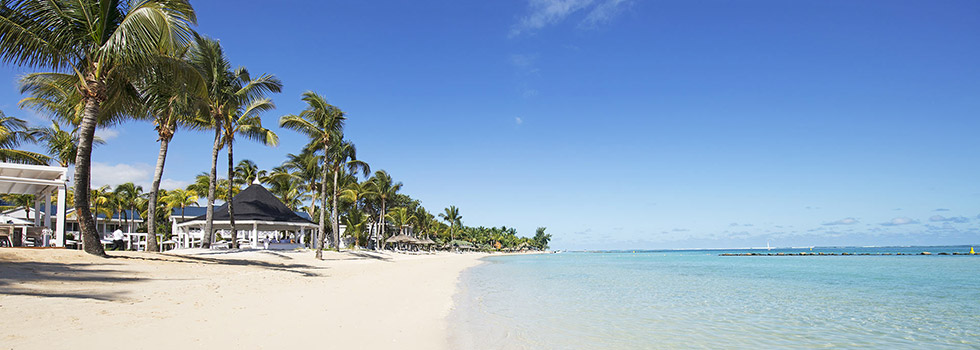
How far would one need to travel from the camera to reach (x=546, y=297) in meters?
13.3

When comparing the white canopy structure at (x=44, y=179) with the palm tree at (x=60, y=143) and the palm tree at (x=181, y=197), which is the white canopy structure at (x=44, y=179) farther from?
the palm tree at (x=181, y=197)

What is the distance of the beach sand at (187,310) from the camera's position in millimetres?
5453

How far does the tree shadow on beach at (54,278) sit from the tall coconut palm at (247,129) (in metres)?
13.4

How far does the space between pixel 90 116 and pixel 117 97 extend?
2142 mm

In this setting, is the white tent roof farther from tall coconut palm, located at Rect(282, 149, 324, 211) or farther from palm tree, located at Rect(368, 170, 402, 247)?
palm tree, located at Rect(368, 170, 402, 247)

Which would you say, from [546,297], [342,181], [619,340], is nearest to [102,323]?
[619,340]

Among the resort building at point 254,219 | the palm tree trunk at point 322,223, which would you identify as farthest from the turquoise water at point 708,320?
the resort building at point 254,219

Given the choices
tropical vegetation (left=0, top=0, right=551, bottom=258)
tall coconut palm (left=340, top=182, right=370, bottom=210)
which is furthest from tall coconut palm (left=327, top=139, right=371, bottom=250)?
tall coconut palm (left=340, top=182, right=370, bottom=210)

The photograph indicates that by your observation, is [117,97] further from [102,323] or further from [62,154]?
[62,154]

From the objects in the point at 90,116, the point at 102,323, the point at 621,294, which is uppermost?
the point at 90,116

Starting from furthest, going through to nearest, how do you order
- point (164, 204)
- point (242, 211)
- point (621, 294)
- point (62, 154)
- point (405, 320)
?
1. point (164, 204)
2. point (242, 211)
3. point (62, 154)
4. point (621, 294)
5. point (405, 320)

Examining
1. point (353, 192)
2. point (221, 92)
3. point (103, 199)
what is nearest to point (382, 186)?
point (353, 192)

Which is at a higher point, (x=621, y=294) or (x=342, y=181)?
(x=342, y=181)

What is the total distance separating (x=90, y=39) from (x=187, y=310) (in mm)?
10263
